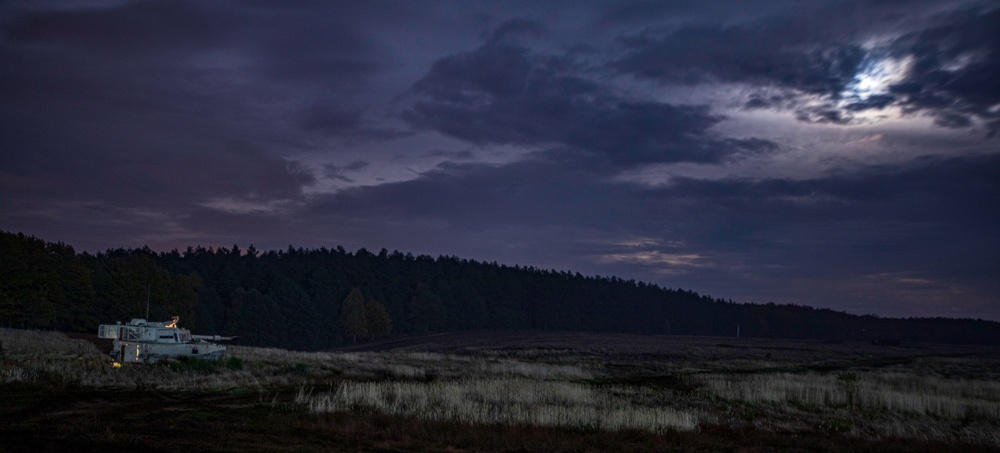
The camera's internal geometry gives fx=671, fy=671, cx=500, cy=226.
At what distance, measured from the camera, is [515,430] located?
19078mm

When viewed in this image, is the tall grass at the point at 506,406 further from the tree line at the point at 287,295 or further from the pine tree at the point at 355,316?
the pine tree at the point at 355,316

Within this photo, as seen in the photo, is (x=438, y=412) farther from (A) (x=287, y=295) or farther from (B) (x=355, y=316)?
(A) (x=287, y=295)

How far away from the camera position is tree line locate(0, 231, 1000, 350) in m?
84.7

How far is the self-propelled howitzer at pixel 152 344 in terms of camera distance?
3591 centimetres

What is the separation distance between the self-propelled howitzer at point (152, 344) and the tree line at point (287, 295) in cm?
443

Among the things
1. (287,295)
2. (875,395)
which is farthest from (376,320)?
(875,395)

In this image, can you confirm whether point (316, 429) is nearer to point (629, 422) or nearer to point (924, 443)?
point (629, 422)

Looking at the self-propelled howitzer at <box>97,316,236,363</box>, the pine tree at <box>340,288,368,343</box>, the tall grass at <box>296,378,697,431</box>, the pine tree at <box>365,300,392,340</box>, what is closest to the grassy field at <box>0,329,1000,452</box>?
the tall grass at <box>296,378,697,431</box>

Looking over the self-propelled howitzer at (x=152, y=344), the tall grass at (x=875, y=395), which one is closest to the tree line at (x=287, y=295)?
the self-propelled howitzer at (x=152, y=344)

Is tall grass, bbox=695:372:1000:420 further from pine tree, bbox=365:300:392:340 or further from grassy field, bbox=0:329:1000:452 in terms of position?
pine tree, bbox=365:300:392:340

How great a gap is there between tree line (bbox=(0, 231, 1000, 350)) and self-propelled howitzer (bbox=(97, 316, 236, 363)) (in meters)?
4.43

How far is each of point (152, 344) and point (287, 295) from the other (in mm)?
82599

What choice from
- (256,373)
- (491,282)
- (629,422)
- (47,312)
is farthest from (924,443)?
(491,282)

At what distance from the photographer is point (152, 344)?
3678 cm
